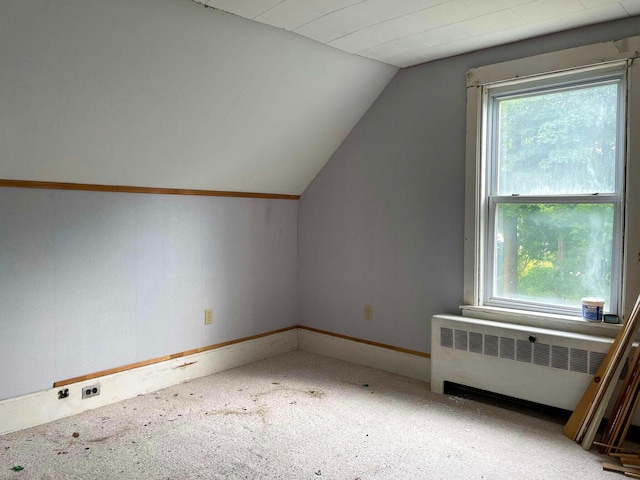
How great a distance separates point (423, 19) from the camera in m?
2.70

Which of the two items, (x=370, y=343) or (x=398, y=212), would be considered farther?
(x=370, y=343)

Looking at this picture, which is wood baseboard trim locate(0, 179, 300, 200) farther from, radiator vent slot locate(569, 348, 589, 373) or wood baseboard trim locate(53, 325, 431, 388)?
radiator vent slot locate(569, 348, 589, 373)

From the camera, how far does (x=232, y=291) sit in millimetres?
3920

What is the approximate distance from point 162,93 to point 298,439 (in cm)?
201

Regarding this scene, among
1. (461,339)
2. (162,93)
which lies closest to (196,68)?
(162,93)

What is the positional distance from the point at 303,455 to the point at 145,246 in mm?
1713

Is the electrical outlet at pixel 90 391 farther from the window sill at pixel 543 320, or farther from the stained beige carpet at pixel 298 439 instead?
the window sill at pixel 543 320

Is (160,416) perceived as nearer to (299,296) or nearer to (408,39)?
(299,296)

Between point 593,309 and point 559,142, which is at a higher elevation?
point 559,142

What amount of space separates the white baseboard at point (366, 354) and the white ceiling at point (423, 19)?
2.13 meters

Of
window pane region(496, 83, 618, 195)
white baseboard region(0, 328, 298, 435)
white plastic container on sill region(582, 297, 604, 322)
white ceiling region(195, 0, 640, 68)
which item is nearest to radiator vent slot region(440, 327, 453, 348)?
white plastic container on sill region(582, 297, 604, 322)

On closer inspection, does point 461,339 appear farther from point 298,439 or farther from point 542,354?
point 298,439

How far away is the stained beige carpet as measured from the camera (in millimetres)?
2352

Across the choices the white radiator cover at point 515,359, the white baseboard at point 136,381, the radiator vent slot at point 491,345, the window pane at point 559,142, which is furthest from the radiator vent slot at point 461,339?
the white baseboard at point 136,381
